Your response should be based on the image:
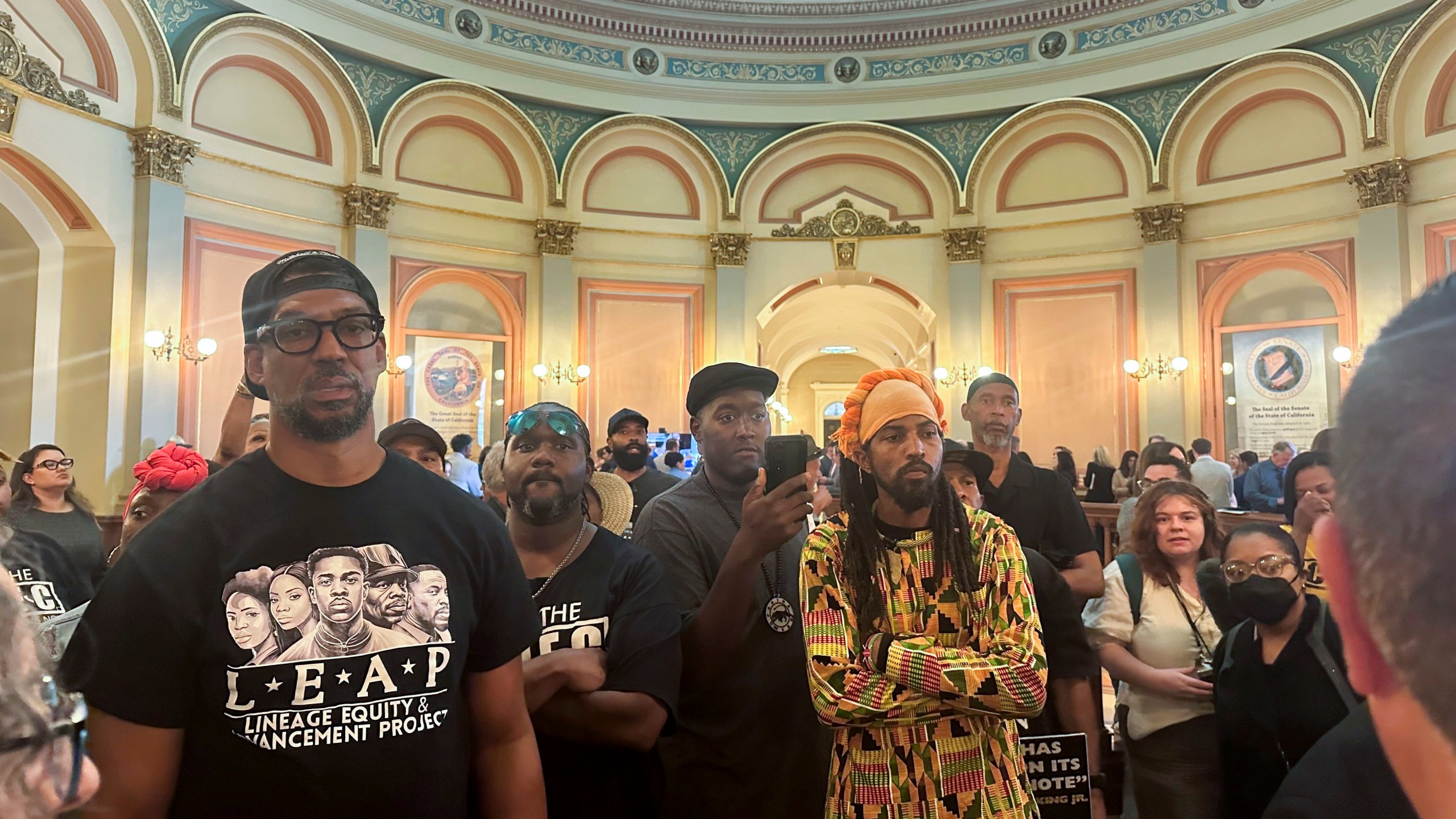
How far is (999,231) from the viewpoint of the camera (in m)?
14.5

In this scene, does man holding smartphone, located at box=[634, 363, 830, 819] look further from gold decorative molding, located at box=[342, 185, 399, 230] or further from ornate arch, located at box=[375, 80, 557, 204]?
ornate arch, located at box=[375, 80, 557, 204]

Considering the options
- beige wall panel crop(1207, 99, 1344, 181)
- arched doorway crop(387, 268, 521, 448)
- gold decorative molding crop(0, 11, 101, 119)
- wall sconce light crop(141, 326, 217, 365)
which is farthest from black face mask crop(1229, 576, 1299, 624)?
beige wall panel crop(1207, 99, 1344, 181)

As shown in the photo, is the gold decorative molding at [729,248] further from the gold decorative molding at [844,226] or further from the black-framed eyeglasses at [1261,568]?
the black-framed eyeglasses at [1261,568]

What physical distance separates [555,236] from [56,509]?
34.3ft

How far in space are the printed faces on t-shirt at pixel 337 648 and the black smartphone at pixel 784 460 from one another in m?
0.99

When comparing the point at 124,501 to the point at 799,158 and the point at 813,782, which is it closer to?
the point at 813,782

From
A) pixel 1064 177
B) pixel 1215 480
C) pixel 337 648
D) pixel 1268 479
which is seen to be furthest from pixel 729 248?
pixel 337 648

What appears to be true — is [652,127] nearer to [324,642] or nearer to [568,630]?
[568,630]

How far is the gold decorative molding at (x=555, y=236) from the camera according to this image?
14086 mm

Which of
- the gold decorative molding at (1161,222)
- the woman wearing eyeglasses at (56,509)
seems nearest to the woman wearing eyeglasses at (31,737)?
the woman wearing eyeglasses at (56,509)

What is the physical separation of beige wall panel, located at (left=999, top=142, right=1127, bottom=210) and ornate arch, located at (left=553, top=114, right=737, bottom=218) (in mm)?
4695

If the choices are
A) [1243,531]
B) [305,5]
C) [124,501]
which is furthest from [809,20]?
[1243,531]

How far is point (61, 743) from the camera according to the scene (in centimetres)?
64

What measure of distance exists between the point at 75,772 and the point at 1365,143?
48.2 feet
